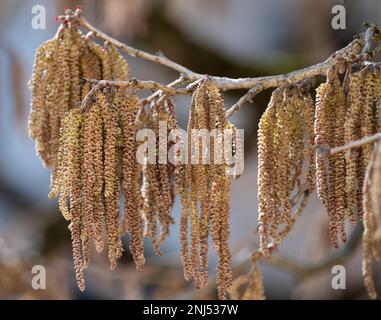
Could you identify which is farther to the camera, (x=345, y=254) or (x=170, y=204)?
(x=345, y=254)

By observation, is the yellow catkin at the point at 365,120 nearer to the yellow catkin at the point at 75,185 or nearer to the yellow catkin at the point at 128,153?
the yellow catkin at the point at 128,153

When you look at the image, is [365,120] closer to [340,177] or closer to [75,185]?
[340,177]

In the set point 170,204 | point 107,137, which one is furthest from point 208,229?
point 107,137

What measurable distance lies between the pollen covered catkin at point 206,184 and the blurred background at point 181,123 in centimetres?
106

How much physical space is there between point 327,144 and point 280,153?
102 mm

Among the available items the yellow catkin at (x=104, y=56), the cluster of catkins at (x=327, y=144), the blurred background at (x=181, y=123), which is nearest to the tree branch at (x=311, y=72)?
the cluster of catkins at (x=327, y=144)

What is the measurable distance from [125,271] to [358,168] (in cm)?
246

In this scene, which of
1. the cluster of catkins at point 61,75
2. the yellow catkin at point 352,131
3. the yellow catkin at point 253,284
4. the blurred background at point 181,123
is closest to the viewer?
the yellow catkin at point 352,131

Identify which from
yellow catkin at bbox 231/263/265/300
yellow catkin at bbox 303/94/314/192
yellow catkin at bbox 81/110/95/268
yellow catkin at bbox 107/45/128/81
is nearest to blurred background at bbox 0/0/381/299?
yellow catkin at bbox 231/263/265/300

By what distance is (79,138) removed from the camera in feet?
5.62

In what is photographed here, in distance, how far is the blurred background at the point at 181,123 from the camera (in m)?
3.45

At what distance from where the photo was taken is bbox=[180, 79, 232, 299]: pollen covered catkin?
1.69m

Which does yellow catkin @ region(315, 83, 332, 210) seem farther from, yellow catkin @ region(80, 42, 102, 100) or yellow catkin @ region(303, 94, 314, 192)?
yellow catkin @ region(80, 42, 102, 100)
